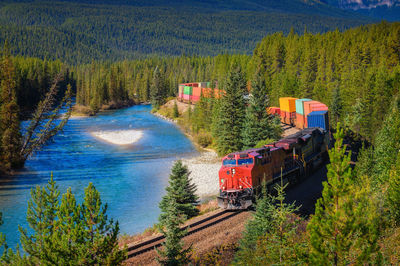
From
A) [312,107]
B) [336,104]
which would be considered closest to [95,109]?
[336,104]

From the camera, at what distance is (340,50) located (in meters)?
86.1

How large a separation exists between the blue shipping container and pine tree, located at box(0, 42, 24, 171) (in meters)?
38.2

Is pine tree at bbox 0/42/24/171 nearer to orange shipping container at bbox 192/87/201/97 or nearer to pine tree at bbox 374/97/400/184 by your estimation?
pine tree at bbox 374/97/400/184

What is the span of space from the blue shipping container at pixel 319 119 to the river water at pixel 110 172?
1913 centimetres

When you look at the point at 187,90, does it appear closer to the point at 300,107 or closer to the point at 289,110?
the point at 289,110

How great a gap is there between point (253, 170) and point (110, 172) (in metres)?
27.7

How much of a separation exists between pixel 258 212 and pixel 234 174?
8571 mm

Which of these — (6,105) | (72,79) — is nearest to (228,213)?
(6,105)

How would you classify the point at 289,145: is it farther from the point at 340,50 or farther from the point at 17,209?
the point at 340,50

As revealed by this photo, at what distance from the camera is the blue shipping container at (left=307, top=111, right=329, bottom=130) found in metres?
49.1

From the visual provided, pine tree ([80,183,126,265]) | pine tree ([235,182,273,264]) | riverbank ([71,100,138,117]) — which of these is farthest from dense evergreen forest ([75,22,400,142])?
pine tree ([80,183,126,265])

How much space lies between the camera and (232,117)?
5512cm

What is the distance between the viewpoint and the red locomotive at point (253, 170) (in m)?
28.6

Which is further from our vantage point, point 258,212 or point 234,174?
point 234,174
